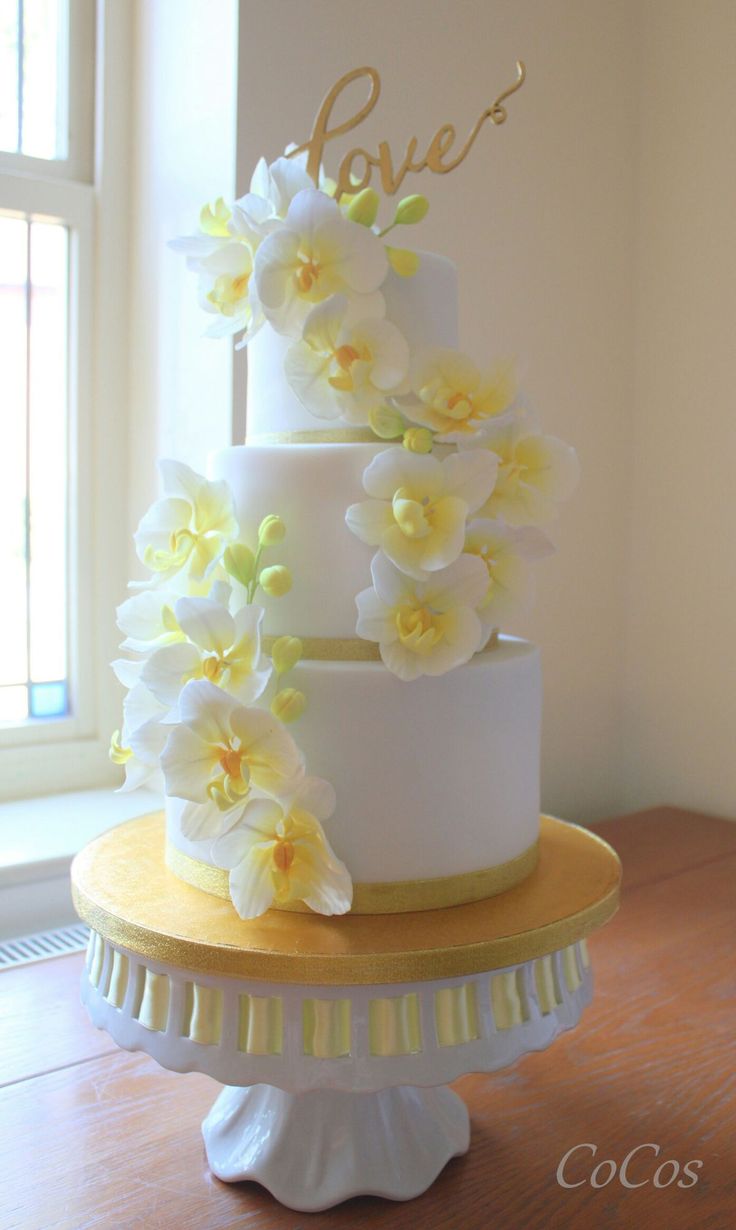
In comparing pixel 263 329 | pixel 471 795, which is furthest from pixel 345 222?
pixel 471 795

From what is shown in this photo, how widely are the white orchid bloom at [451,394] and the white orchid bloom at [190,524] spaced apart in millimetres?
147

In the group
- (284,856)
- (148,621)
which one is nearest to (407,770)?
(284,856)

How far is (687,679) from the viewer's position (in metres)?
1.85

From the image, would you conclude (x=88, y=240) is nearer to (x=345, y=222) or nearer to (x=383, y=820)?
(x=345, y=222)

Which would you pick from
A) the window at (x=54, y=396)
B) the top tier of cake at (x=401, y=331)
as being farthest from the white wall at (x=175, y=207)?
the top tier of cake at (x=401, y=331)

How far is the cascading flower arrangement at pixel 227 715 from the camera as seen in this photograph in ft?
2.24

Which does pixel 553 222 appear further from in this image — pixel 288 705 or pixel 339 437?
pixel 288 705

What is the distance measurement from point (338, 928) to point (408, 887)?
6 cm

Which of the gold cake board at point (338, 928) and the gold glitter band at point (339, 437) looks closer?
the gold cake board at point (338, 928)

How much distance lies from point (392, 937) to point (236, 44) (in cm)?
111

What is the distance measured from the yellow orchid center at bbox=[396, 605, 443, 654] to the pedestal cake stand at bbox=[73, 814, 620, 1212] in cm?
18

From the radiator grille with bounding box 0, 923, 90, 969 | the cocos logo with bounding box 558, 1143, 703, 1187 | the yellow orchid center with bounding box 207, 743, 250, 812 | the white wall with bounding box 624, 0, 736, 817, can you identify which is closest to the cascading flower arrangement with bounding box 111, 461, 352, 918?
the yellow orchid center with bounding box 207, 743, 250, 812

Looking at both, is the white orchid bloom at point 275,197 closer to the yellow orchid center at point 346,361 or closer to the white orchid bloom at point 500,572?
the yellow orchid center at point 346,361

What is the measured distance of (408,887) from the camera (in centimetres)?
75
